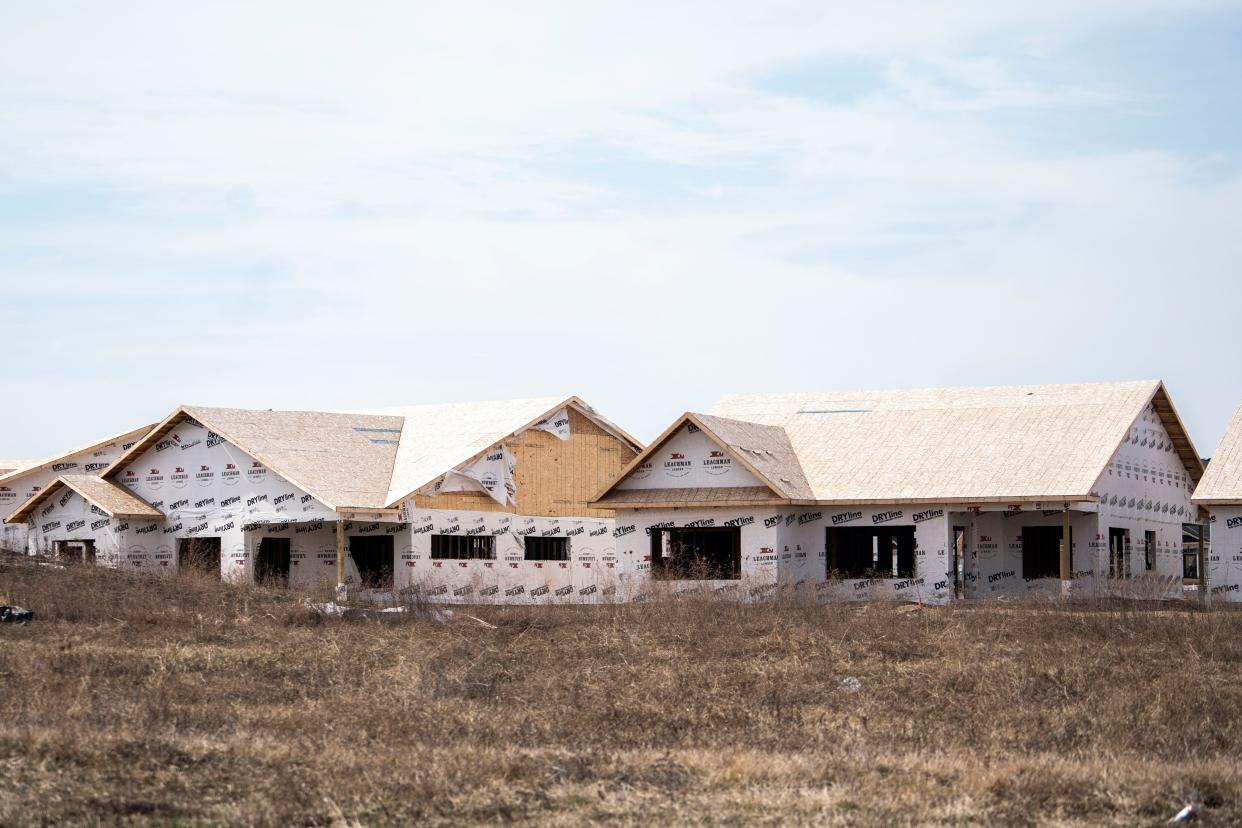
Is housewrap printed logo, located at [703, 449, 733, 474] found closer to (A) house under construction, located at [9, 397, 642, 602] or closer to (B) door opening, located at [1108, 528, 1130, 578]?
(A) house under construction, located at [9, 397, 642, 602]

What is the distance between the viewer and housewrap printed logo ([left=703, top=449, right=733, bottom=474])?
35.5m

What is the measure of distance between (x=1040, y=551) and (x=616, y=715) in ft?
69.7

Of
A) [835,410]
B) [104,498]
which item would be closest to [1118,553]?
[835,410]

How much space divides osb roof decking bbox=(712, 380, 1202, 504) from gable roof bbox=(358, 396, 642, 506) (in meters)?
5.09

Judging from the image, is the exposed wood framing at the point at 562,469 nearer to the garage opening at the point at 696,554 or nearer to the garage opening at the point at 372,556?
the garage opening at the point at 372,556

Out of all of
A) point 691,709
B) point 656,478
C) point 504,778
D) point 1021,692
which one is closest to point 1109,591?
point 656,478

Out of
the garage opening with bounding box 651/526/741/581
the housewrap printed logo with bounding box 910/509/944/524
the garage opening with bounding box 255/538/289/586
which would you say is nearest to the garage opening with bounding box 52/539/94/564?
the garage opening with bounding box 255/538/289/586

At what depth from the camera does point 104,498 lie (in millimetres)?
39156

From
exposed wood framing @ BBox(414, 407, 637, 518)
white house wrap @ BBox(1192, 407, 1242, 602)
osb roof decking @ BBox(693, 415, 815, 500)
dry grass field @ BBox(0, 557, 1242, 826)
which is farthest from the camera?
exposed wood framing @ BBox(414, 407, 637, 518)

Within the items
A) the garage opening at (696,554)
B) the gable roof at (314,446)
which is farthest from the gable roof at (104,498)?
the garage opening at (696,554)

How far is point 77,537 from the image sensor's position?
132 feet

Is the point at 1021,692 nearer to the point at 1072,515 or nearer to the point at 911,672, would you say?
the point at 911,672

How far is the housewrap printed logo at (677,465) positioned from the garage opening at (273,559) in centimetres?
1038

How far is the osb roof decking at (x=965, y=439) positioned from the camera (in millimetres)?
33438
